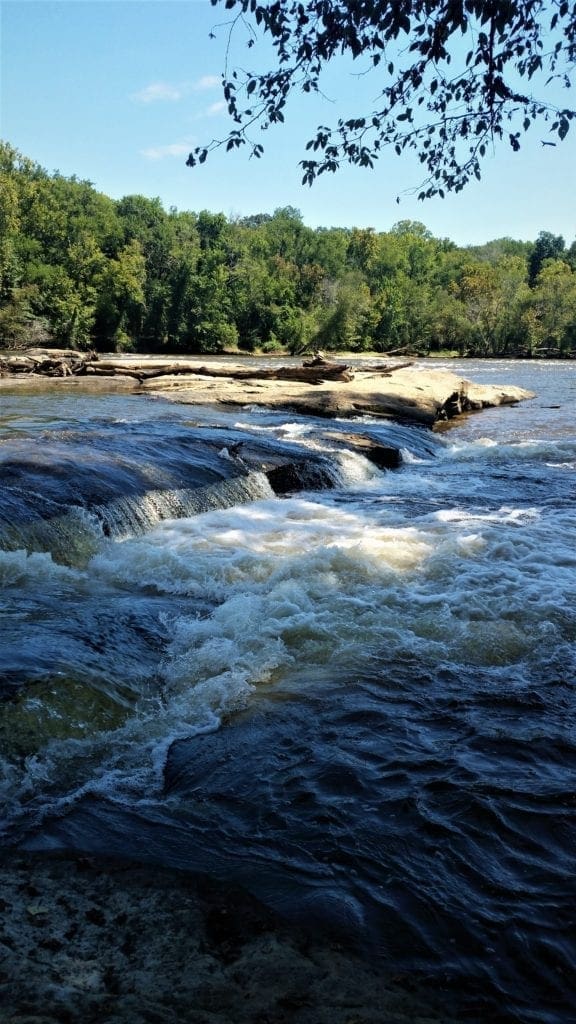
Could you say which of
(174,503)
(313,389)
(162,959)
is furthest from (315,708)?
(313,389)

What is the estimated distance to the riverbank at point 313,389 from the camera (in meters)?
17.4

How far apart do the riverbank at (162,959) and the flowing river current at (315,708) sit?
0.13 metres

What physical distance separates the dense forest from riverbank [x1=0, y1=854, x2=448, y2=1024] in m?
43.6

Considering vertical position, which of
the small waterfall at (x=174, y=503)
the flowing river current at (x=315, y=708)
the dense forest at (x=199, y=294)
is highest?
the dense forest at (x=199, y=294)

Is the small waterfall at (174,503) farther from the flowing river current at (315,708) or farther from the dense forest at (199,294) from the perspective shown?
the dense forest at (199,294)

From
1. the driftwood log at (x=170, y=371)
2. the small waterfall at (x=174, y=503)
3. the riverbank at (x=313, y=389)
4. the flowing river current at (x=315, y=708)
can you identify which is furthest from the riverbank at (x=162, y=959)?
the driftwood log at (x=170, y=371)

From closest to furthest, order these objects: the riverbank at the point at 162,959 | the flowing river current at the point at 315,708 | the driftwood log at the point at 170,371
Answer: the riverbank at the point at 162,959 → the flowing river current at the point at 315,708 → the driftwood log at the point at 170,371

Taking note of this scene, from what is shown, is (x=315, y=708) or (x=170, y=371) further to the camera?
(x=170, y=371)

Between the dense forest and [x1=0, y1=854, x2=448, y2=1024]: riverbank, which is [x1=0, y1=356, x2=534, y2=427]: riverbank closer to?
[x1=0, y1=854, x2=448, y2=1024]: riverbank

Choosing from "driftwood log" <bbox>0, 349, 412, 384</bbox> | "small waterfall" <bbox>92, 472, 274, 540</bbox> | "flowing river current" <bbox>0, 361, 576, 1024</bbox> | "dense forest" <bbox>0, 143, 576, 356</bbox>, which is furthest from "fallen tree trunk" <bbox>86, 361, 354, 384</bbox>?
"dense forest" <bbox>0, 143, 576, 356</bbox>

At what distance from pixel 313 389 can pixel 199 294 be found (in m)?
42.2

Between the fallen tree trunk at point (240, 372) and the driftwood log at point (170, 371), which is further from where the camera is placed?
the driftwood log at point (170, 371)

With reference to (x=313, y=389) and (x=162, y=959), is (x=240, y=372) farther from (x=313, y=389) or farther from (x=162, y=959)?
(x=162, y=959)

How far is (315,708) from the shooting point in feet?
13.9
